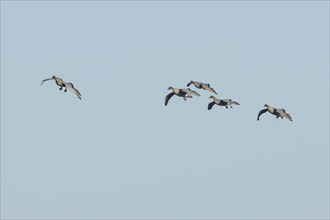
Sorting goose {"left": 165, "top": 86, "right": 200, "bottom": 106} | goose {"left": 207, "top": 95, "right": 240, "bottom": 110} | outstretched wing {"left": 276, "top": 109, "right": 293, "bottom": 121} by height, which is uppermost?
goose {"left": 165, "top": 86, "right": 200, "bottom": 106}

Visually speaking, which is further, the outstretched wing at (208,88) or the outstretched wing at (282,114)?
the outstretched wing at (208,88)

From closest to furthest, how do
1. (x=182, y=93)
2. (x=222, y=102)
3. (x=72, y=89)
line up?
(x=72, y=89), (x=182, y=93), (x=222, y=102)

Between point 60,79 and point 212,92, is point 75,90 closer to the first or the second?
point 60,79

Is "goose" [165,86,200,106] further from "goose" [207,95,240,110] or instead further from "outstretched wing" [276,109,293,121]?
"outstretched wing" [276,109,293,121]

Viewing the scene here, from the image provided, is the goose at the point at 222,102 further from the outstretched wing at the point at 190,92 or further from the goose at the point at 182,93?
the goose at the point at 182,93

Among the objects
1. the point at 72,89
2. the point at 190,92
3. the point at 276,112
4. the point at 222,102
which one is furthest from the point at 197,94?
the point at 72,89

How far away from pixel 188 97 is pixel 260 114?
11.9m

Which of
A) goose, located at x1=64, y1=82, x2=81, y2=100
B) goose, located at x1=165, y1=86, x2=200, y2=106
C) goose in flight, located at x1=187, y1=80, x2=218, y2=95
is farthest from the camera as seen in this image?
goose in flight, located at x1=187, y1=80, x2=218, y2=95

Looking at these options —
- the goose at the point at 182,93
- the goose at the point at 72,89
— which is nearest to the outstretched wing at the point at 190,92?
the goose at the point at 182,93

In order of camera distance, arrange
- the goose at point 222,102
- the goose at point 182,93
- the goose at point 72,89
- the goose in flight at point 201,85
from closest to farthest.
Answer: the goose at point 72,89 < the goose at point 222,102 < the goose at point 182,93 < the goose in flight at point 201,85

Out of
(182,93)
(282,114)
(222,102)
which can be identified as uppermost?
(182,93)

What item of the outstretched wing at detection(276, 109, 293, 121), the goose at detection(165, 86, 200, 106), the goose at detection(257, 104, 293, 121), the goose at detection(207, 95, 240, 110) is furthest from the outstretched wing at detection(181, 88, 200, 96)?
the outstretched wing at detection(276, 109, 293, 121)

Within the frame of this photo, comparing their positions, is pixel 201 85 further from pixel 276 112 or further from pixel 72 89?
pixel 72 89

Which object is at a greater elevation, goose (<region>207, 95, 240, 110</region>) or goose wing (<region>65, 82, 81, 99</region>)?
goose wing (<region>65, 82, 81, 99</region>)
